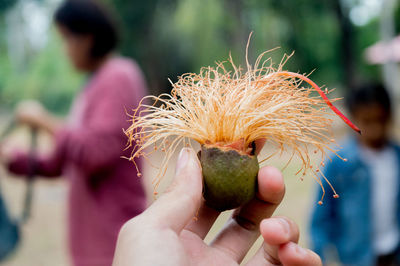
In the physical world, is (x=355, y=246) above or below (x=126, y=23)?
above

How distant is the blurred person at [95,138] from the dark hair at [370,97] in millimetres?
1695

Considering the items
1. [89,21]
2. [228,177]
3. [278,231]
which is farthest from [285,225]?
[89,21]

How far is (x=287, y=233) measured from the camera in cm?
122

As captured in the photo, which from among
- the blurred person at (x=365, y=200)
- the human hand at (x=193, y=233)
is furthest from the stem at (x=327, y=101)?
the blurred person at (x=365, y=200)

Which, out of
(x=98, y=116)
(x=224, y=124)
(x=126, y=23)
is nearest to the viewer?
(x=224, y=124)

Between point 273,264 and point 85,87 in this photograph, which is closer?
point 273,264

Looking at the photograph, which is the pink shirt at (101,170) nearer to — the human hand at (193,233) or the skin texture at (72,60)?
the skin texture at (72,60)

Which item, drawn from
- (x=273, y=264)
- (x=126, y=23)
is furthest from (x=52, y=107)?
(x=273, y=264)

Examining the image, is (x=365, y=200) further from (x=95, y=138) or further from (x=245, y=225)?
(x=95, y=138)

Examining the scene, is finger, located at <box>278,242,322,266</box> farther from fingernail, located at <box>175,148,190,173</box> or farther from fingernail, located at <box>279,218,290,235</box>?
fingernail, located at <box>175,148,190,173</box>

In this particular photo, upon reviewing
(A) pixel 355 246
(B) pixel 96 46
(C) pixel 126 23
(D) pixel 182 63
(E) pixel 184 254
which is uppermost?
(B) pixel 96 46

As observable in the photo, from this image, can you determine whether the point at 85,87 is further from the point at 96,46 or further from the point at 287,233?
the point at 287,233

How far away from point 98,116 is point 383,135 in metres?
2.10

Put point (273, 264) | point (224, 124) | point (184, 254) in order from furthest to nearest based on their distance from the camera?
1. point (273, 264)
2. point (224, 124)
3. point (184, 254)
